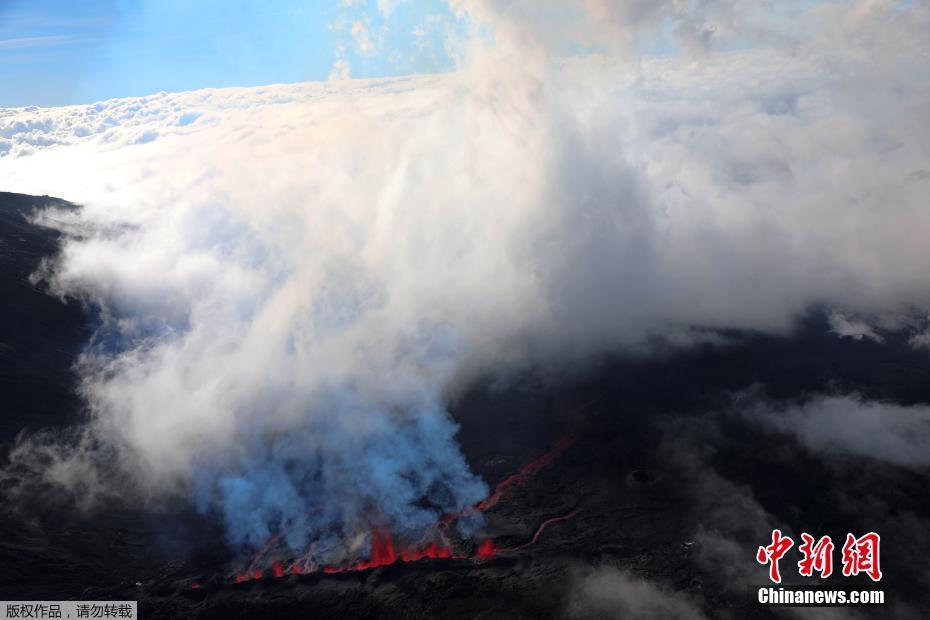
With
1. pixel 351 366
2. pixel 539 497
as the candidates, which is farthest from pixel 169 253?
pixel 539 497

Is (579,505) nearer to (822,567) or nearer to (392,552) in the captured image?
(392,552)

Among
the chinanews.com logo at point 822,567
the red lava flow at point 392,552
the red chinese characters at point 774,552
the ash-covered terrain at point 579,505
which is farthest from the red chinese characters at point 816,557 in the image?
the red lava flow at point 392,552

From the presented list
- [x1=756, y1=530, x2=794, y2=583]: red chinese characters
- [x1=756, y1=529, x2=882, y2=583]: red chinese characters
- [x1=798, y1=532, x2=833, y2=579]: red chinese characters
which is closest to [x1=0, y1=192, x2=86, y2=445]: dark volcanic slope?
[x1=756, y1=530, x2=794, y2=583]: red chinese characters

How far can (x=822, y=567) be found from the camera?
184 feet

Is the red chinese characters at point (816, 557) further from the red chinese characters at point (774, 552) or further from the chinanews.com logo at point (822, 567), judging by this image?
the red chinese characters at point (774, 552)

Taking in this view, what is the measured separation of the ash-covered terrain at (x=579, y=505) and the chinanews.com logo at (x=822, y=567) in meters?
0.95

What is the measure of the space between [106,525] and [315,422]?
24.7 metres

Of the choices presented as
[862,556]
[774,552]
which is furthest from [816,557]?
[862,556]

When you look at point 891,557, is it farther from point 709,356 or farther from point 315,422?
point 315,422

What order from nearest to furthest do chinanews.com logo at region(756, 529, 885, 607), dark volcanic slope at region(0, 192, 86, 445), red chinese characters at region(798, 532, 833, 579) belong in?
1. chinanews.com logo at region(756, 529, 885, 607)
2. red chinese characters at region(798, 532, 833, 579)
3. dark volcanic slope at region(0, 192, 86, 445)

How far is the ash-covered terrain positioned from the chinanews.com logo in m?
0.95

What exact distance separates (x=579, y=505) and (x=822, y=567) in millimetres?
23071

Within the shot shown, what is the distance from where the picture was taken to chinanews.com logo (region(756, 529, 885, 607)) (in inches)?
2041

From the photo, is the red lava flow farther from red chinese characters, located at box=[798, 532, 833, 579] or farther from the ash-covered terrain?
red chinese characters, located at box=[798, 532, 833, 579]
